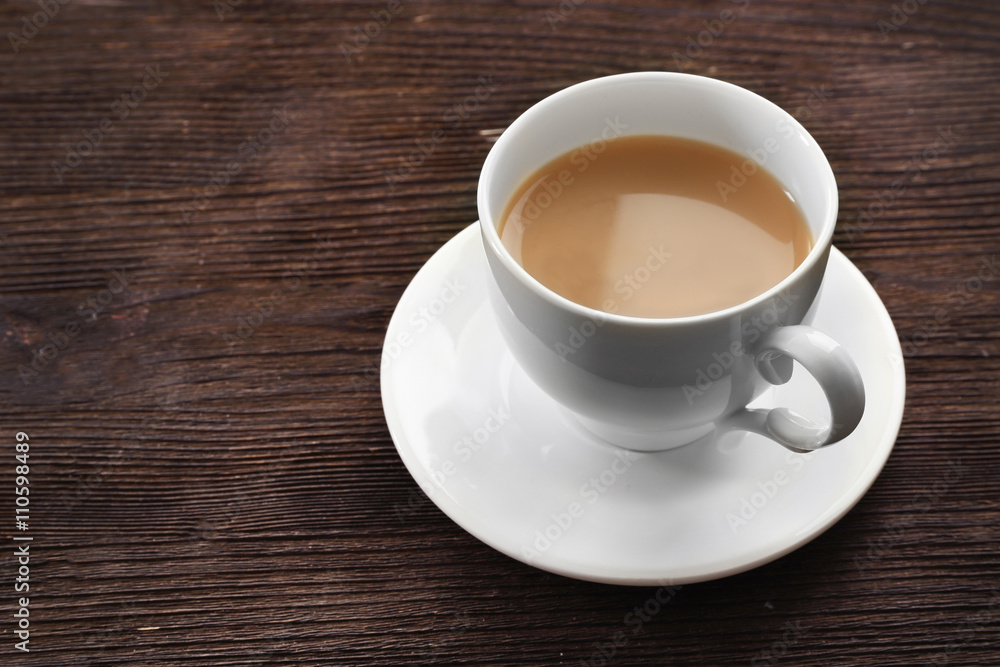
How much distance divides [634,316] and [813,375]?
0.18 meters

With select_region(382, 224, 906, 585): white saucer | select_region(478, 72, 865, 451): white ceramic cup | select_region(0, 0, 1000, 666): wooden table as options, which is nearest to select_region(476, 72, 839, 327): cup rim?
select_region(478, 72, 865, 451): white ceramic cup

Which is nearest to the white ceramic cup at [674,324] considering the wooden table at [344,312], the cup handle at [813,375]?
the cup handle at [813,375]

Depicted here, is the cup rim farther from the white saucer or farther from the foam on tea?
the white saucer

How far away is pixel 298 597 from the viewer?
33.9 inches

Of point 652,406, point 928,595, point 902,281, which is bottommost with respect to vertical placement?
point 928,595

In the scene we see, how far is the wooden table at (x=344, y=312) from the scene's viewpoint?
0.84m

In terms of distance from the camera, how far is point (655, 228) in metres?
0.91

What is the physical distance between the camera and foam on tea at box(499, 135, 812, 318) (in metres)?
0.84

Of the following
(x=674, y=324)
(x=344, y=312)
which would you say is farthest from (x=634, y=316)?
(x=344, y=312)

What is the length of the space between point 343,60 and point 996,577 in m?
1.11

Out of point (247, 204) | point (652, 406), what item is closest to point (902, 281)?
point (652, 406)

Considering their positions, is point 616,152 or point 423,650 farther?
point 616,152

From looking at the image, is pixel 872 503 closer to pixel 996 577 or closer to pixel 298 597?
pixel 996 577

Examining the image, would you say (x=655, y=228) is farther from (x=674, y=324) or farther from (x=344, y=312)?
(x=344, y=312)
